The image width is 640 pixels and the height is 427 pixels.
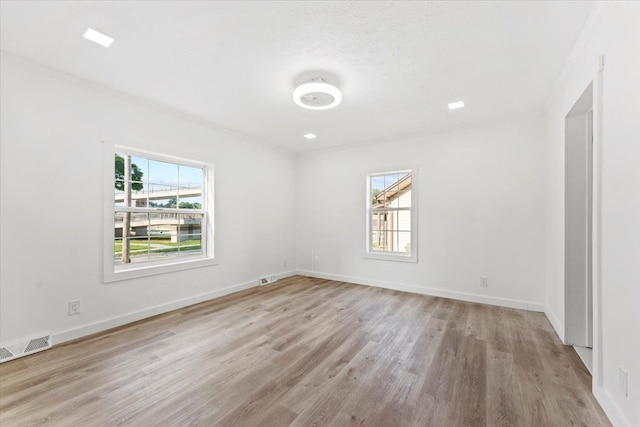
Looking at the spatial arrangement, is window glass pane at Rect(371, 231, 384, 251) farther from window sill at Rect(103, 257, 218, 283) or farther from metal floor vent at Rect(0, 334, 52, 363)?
metal floor vent at Rect(0, 334, 52, 363)

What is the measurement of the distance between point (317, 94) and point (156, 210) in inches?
103

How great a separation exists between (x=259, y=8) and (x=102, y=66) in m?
1.82

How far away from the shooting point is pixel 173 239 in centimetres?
385

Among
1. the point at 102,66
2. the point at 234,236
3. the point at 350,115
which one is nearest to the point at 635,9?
the point at 350,115

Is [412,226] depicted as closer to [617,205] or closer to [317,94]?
[317,94]

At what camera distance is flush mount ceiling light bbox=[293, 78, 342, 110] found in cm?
268

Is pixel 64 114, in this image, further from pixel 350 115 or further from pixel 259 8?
pixel 350 115

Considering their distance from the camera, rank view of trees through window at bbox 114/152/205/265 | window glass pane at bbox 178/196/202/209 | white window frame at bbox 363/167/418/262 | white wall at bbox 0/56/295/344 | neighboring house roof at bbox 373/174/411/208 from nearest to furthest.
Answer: white wall at bbox 0/56/295/344 → view of trees through window at bbox 114/152/205/265 → window glass pane at bbox 178/196/202/209 → white window frame at bbox 363/167/418/262 → neighboring house roof at bbox 373/174/411/208

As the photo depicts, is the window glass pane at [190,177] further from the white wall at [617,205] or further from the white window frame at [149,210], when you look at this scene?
the white wall at [617,205]

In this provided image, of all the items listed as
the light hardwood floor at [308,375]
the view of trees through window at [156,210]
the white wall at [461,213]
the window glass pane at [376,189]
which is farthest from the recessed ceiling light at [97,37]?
the window glass pane at [376,189]

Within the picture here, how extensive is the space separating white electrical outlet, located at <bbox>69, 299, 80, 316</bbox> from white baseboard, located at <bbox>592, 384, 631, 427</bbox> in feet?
14.5

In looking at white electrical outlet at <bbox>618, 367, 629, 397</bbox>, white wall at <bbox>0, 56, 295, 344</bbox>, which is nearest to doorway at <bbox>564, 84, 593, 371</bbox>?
white electrical outlet at <bbox>618, 367, 629, 397</bbox>

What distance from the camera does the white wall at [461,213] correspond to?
3.65 meters

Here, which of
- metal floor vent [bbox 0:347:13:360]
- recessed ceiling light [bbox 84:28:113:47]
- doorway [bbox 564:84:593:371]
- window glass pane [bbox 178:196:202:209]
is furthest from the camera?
window glass pane [bbox 178:196:202:209]
